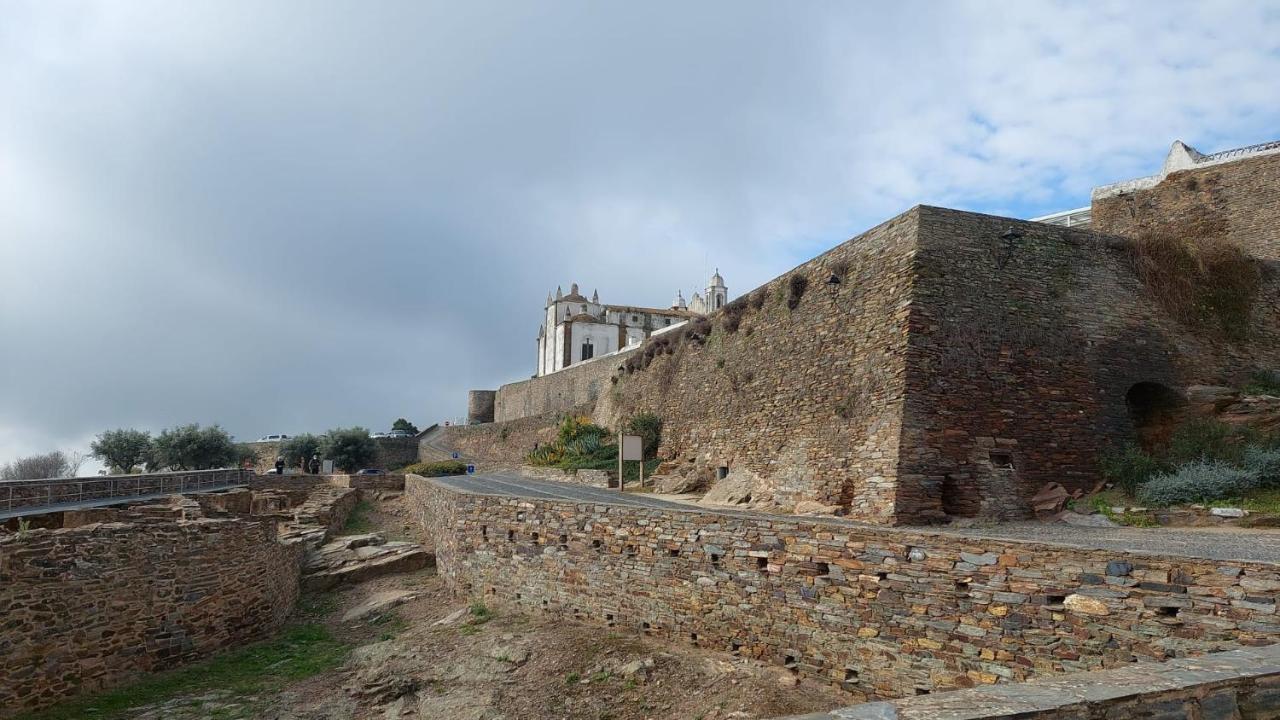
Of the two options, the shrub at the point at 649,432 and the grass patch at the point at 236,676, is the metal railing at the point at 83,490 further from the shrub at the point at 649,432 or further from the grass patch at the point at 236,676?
the shrub at the point at 649,432

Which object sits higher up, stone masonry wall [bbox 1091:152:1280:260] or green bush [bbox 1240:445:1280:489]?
stone masonry wall [bbox 1091:152:1280:260]

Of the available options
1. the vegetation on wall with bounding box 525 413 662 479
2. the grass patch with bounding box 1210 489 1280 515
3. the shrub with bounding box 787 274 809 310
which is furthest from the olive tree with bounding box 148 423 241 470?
the grass patch with bounding box 1210 489 1280 515

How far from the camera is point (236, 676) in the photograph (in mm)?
10703

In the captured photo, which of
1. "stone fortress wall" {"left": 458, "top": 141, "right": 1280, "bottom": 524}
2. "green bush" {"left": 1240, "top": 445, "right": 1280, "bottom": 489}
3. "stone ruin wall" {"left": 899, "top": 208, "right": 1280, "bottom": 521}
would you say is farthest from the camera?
"stone fortress wall" {"left": 458, "top": 141, "right": 1280, "bottom": 524}

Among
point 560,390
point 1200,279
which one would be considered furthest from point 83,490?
point 560,390

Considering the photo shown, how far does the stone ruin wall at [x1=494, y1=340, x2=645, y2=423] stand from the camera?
128 ft

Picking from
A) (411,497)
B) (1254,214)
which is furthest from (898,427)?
(411,497)

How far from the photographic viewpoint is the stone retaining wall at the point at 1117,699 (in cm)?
383

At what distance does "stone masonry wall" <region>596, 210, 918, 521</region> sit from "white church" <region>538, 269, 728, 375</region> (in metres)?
43.9

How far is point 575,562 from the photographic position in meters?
12.0

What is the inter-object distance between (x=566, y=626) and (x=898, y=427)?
6537 millimetres

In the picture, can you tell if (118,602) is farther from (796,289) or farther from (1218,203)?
(1218,203)

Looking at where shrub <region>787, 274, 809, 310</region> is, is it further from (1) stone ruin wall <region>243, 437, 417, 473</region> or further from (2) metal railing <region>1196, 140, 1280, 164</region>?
(1) stone ruin wall <region>243, 437, 417, 473</region>

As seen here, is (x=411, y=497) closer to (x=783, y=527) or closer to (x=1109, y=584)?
(x=783, y=527)
